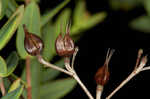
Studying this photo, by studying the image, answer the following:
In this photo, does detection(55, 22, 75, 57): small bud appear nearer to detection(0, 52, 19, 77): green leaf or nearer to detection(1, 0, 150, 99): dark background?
detection(0, 52, 19, 77): green leaf

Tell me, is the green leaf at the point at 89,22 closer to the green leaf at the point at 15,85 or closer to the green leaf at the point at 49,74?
the green leaf at the point at 49,74

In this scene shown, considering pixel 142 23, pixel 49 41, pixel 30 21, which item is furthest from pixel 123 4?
pixel 30 21

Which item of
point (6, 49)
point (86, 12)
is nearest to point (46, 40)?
point (6, 49)

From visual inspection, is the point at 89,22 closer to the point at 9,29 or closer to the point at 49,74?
the point at 49,74

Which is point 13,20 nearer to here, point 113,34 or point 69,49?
point 69,49

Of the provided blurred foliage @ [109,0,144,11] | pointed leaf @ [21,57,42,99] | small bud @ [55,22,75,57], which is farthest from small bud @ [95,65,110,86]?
blurred foliage @ [109,0,144,11]

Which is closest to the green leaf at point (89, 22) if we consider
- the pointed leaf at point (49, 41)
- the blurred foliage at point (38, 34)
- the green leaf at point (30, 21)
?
the blurred foliage at point (38, 34)
